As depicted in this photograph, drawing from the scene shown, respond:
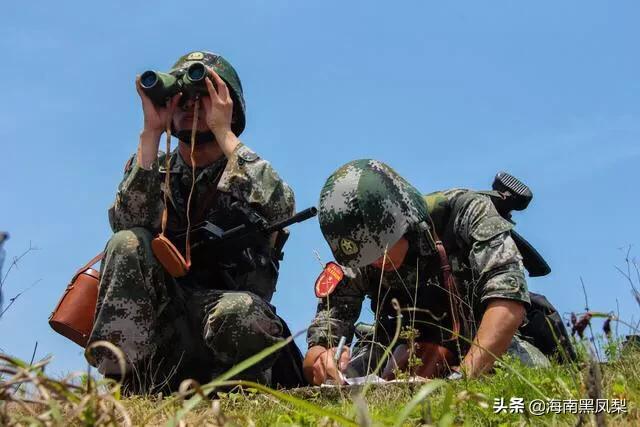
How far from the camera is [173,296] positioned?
4.57 m

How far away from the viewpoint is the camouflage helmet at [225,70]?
17.1 ft

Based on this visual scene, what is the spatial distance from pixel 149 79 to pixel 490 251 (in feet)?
6.67

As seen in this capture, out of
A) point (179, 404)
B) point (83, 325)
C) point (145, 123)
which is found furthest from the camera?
point (145, 123)

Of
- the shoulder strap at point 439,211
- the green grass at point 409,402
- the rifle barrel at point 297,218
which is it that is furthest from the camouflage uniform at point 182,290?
the shoulder strap at point 439,211

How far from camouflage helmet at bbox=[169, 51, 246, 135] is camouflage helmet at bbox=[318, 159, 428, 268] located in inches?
44.0

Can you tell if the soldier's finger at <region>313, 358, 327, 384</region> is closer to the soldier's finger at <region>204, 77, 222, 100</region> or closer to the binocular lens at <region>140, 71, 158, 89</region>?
the soldier's finger at <region>204, 77, 222, 100</region>

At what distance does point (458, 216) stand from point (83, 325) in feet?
6.49

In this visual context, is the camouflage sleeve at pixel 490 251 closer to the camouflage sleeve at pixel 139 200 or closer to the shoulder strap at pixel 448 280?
the shoulder strap at pixel 448 280

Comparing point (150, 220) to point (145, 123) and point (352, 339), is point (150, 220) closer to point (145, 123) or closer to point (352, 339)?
point (145, 123)

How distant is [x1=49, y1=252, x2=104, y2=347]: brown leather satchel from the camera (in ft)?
14.6

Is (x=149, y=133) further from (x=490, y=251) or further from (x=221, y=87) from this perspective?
(x=490, y=251)

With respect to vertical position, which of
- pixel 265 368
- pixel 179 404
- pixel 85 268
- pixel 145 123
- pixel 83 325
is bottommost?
pixel 179 404

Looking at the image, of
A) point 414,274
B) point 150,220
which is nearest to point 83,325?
point 150,220

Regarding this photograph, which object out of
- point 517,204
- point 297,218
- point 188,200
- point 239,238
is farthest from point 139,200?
point 517,204
